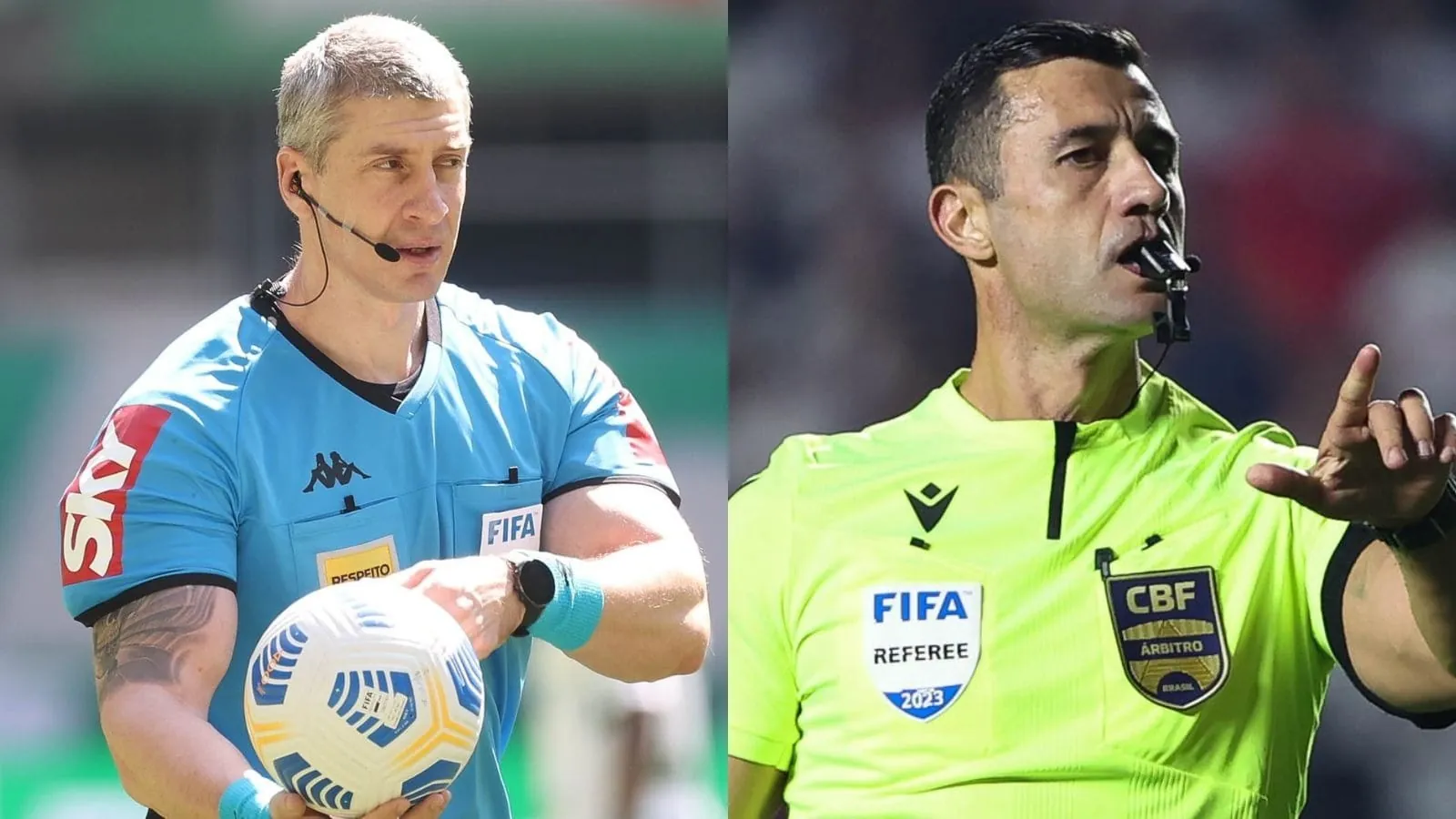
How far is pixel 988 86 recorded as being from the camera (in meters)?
2.30

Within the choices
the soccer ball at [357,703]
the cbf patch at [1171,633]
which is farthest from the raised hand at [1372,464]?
the soccer ball at [357,703]

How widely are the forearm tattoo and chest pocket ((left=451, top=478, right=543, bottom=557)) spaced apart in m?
0.34

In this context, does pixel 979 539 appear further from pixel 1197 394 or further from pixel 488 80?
pixel 488 80

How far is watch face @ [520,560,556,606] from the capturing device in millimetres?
2221

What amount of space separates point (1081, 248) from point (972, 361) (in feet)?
0.72

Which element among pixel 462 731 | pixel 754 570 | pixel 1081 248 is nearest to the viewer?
pixel 462 731

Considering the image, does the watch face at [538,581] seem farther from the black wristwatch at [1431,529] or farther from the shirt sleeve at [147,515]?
the black wristwatch at [1431,529]

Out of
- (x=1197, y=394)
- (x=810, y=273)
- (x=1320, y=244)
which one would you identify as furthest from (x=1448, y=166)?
(x=810, y=273)

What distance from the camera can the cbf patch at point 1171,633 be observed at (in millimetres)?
2186

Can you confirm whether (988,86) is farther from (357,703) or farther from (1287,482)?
(357,703)

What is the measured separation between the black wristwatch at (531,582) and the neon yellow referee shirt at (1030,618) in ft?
0.94

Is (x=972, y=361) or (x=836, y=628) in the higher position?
(x=972, y=361)

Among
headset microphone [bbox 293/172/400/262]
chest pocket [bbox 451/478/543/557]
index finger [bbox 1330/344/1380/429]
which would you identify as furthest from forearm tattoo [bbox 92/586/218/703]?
index finger [bbox 1330/344/1380/429]

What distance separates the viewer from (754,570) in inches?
94.5
